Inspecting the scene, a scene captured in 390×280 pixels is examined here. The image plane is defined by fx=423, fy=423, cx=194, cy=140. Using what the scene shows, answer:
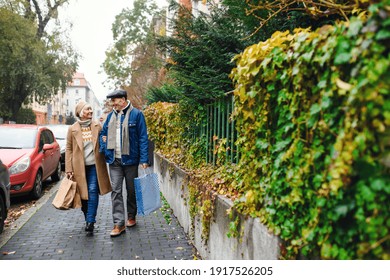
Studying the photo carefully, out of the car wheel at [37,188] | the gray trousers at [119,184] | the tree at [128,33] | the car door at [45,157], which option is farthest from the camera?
the tree at [128,33]

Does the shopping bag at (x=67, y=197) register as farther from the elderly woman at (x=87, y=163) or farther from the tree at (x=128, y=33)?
the tree at (x=128, y=33)

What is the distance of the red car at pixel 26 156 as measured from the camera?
851cm

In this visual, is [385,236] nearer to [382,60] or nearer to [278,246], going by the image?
[382,60]

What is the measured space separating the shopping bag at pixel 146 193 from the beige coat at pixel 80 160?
690 mm

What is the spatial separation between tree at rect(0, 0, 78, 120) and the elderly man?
80.0 feet

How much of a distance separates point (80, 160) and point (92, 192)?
20.1 inches

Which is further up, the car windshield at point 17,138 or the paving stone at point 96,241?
the car windshield at point 17,138

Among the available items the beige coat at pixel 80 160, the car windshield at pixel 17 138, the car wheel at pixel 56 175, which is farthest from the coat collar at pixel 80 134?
the car wheel at pixel 56 175

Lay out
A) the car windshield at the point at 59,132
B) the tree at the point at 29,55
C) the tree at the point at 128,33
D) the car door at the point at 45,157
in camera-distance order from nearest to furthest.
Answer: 1. the car door at the point at 45,157
2. the car windshield at the point at 59,132
3. the tree at the point at 29,55
4. the tree at the point at 128,33

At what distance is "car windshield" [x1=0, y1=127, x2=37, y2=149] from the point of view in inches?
372

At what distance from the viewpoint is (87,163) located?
632cm

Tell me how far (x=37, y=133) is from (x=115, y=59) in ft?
108

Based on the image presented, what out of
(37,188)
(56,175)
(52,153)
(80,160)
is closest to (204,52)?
(80,160)
